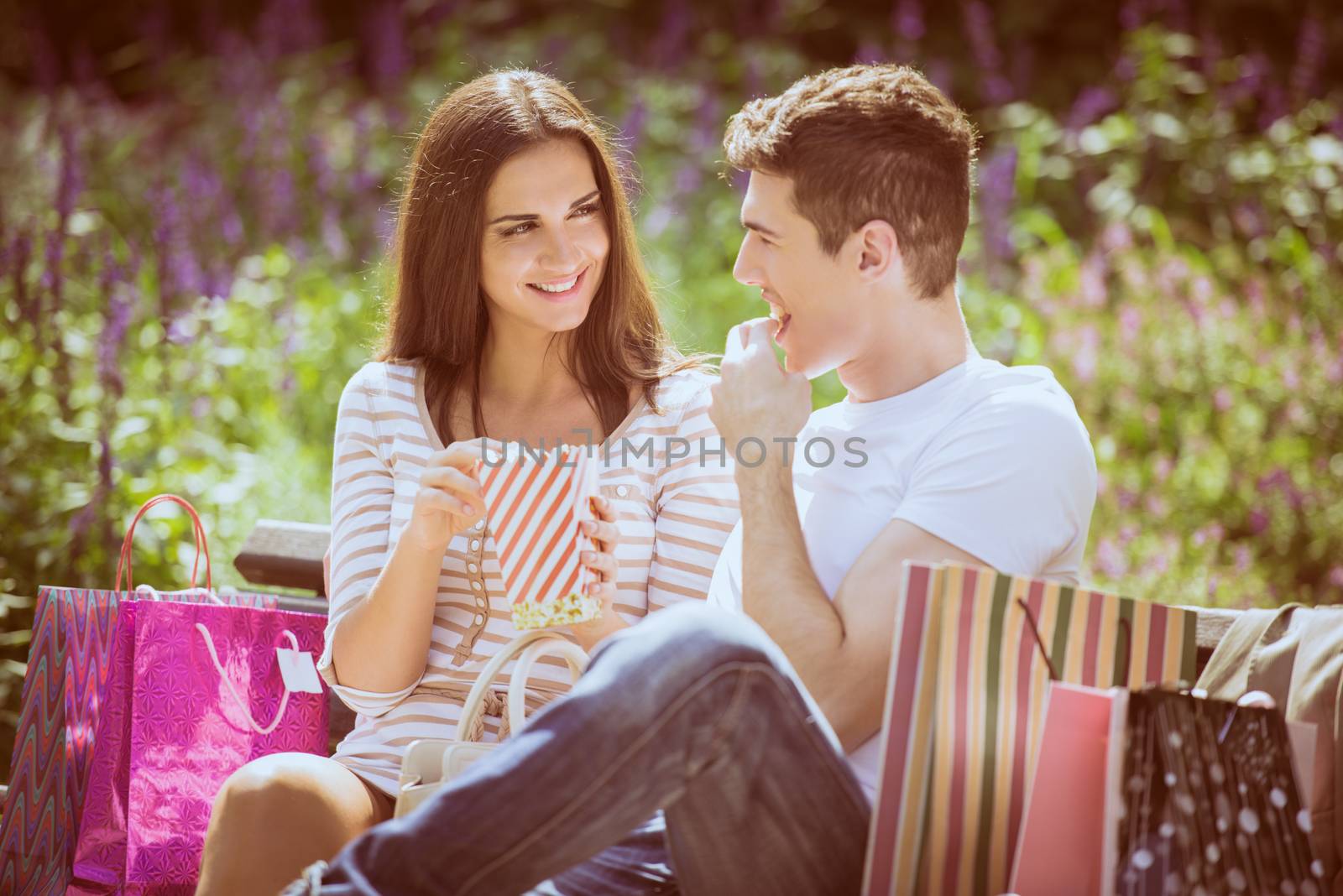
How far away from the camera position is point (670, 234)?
Result: 6023 millimetres

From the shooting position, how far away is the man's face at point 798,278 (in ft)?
8.52

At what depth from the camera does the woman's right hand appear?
2.46 meters

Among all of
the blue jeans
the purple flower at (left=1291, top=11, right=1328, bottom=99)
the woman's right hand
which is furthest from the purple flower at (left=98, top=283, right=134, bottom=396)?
the purple flower at (left=1291, top=11, right=1328, bottom=99)

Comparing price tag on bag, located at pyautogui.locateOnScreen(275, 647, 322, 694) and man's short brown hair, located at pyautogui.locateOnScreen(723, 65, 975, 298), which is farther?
price tag on bag, located at pyautogui.locateOnScreen(275, 647, 322, 694)

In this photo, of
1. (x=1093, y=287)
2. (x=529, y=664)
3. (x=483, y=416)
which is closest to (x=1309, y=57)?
(x=1093, y=287)

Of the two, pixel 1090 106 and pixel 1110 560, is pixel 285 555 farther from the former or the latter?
pixel 1090 106

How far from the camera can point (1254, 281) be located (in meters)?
5.14

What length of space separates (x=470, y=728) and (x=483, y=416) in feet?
2.96

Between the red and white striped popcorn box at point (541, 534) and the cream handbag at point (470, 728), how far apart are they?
4cm

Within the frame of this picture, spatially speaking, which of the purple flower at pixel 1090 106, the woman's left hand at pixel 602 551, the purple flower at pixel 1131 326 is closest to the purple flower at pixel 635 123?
the purple flower at pixel 1090 106

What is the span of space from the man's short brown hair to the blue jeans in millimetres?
884

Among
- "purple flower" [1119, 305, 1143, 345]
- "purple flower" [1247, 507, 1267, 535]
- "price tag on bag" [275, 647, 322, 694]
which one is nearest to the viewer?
"price tag on bag" [275, 647, 322, 694]

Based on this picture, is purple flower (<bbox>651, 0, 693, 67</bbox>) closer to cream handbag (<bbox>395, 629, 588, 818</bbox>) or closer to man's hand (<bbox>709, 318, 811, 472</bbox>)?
man's hand (<bbox>709, 318, 811, 472</bbox>)

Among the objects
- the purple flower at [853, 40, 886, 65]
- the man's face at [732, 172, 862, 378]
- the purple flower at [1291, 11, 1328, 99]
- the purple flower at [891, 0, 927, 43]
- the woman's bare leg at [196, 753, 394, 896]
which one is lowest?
the woman's bare leg at [196, 753, 394, 896]
